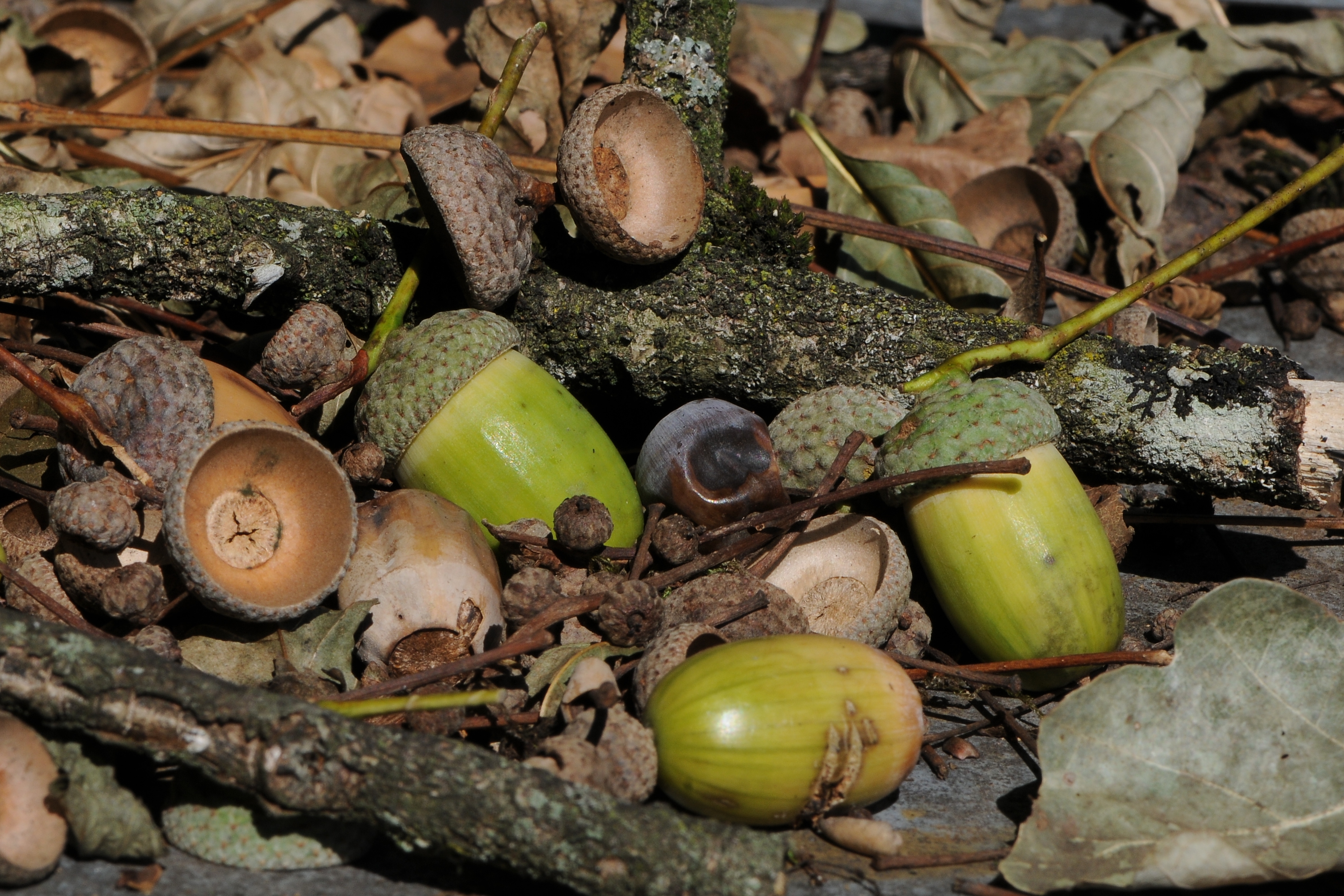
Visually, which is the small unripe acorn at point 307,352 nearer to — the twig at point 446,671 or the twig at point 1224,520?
the twig at point 446,671

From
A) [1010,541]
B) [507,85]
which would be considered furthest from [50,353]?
[1010,541]

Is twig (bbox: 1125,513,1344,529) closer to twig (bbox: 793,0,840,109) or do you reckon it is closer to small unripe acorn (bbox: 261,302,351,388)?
small unripe acorn (bbox: 261,302,351,388)

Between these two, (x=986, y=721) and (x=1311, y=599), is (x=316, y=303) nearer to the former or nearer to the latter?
(x=986, y=721)

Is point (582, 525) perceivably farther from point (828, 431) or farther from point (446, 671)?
point (828, 431)

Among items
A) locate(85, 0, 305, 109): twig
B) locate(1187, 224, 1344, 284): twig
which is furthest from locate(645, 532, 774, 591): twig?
locate(85, 0, 305, 109): twig

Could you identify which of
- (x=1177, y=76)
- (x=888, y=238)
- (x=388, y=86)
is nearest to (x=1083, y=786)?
(x=888, y=238)
